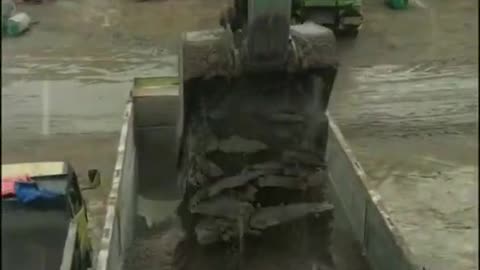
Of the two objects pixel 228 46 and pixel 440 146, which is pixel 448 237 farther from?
pixel 228 46

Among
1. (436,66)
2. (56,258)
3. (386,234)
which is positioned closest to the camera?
(56,258)

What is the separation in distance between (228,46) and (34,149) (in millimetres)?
1667

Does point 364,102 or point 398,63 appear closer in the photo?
point 364,102

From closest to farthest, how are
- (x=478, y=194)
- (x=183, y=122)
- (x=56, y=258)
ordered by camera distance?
(x=478, y=194) < (x=56, y=258) < (x=183, y=122)

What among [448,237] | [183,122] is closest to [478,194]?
[183,122]

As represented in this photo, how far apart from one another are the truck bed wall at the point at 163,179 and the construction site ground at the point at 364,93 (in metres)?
0.27

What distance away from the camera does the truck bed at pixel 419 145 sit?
117 inches

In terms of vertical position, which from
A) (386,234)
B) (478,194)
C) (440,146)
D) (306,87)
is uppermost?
(478,194)

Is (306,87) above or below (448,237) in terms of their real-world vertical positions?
above

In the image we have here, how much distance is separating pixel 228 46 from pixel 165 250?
695 mm

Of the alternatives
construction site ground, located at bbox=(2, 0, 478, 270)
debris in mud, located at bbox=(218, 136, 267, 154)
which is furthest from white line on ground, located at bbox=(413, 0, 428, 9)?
debris in mud, located at bbox=(218, 136, 267, 154)

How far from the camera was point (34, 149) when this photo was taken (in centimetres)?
356

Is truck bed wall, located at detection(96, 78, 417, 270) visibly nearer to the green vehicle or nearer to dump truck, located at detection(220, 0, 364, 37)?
dump truck, located at detection(220, 0, 364, 37)

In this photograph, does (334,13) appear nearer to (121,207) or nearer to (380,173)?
(380,173)
